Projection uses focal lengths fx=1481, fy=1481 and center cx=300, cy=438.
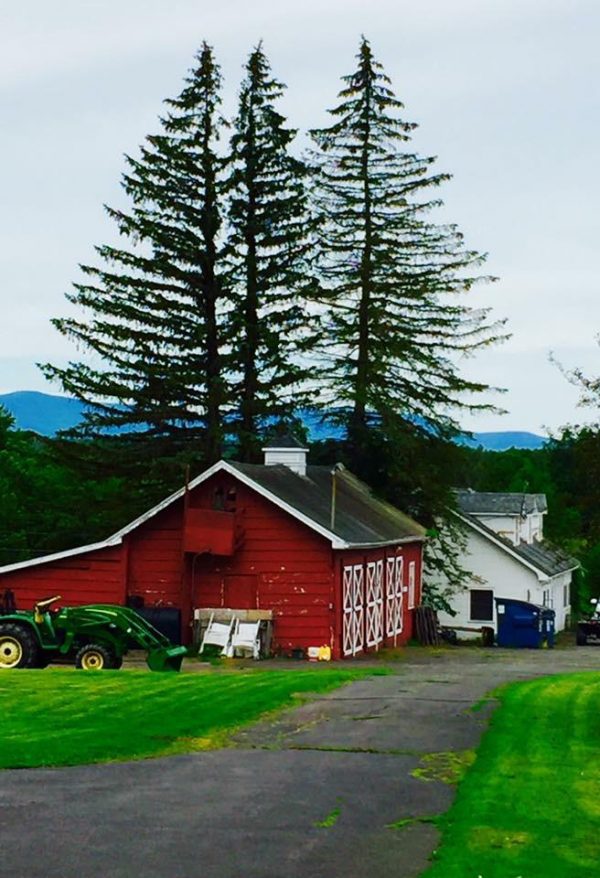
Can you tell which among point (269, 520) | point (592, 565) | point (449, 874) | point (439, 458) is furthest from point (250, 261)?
point (449, 874)

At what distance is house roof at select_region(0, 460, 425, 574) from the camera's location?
40.0 meters

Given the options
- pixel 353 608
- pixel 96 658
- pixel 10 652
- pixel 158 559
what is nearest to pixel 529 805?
pixel 96 658

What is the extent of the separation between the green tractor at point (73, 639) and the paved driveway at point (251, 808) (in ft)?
38.1

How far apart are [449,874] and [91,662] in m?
20.9

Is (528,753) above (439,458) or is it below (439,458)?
below

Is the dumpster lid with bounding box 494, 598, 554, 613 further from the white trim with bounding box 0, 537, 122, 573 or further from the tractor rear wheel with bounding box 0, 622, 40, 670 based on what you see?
the tractor rear wheel with bounding box 0, 622, 40, 670

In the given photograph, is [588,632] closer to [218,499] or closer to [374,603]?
[374,603]

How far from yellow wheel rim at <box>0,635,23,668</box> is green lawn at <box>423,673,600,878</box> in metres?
13.3

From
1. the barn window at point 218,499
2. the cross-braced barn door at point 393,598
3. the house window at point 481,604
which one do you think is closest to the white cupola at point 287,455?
the cross-braced barn door at point 393,598

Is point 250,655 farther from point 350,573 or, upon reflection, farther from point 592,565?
point 592,565

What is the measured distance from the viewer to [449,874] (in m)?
11.0

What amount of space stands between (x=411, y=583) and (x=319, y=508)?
906 centimetres

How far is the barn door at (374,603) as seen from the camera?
43844 mm

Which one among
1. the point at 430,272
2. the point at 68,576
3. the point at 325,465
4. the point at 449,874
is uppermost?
the point at 430,272
